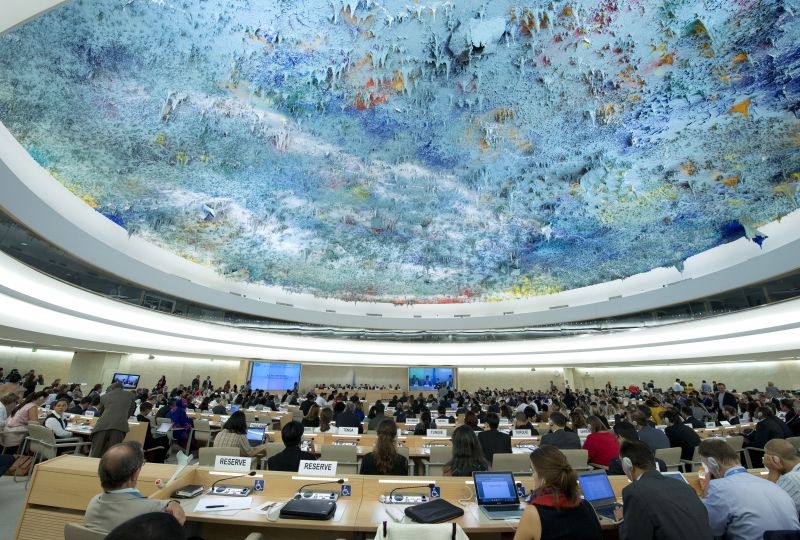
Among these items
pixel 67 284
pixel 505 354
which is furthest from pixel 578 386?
pixel 67 284

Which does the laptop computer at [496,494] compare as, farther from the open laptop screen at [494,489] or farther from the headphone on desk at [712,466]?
the headphone on desk at [712,466]

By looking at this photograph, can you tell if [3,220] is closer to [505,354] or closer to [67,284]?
[67,284]

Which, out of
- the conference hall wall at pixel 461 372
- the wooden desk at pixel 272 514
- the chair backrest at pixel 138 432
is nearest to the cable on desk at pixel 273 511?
the wooden desk at pixel 272 514

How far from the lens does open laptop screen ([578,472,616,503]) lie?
3.37 m

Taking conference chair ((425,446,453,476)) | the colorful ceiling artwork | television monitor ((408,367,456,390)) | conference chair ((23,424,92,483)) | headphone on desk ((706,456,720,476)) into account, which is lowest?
conference chair ((425,446,453,476))

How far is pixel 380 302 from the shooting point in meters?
18.0

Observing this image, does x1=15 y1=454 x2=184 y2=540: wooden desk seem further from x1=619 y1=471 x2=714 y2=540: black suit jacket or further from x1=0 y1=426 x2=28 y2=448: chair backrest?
→ x1=0 y1=426 x2=28 y2=448: chair backrest

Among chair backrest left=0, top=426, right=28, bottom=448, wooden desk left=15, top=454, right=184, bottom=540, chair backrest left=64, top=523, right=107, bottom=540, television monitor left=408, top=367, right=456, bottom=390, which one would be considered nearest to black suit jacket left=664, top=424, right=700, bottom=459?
wooden desk left=15, top=454, right=184, bottom=540

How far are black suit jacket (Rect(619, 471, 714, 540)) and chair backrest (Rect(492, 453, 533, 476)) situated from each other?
7.74 ft

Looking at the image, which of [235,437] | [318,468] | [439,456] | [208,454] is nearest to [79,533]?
[318,468]

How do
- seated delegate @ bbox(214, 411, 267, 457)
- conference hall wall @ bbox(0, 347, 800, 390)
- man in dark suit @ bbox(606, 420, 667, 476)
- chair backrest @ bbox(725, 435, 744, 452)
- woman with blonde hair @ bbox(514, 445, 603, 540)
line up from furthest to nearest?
conference hall wall @ bbox(0, 347, 800, 390)
chair backrest @ bbox(725, 435, 744, 452)
seated delegate @ bbox(214, 411, 267, 457)
man in dark suit @ bbox(606, 420, 667, 476)
woman with blonde hair @ bbox(514, 445, 603, 540)

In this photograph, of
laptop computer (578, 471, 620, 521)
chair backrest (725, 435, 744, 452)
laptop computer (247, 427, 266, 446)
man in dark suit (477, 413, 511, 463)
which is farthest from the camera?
laptop computer (247, 427, 266, 446)

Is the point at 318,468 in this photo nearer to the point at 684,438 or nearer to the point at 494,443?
the point at 494,443

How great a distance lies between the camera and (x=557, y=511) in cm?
220
